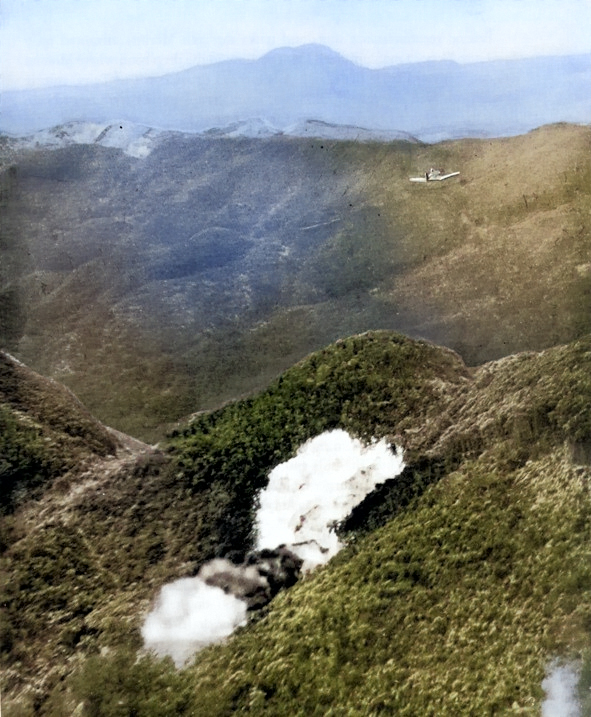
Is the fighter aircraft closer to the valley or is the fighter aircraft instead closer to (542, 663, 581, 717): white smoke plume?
the valley

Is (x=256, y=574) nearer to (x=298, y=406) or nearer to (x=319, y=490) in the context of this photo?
(x=319, y=490)

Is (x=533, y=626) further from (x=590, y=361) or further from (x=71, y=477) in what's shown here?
(x=71, y=477)

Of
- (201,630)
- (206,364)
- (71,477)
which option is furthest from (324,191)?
(201,630)

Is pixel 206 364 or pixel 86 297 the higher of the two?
pixel 86 297

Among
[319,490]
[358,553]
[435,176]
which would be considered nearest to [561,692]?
[358,553]

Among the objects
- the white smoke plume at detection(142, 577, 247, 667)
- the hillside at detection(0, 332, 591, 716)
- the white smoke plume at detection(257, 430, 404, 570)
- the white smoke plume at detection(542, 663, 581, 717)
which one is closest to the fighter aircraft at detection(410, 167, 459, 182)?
the hillside at detection(0, 332, 591, 716)

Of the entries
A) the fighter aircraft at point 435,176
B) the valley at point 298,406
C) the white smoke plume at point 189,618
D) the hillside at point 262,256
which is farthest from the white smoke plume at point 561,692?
the fighter aircraft at point 435,176
